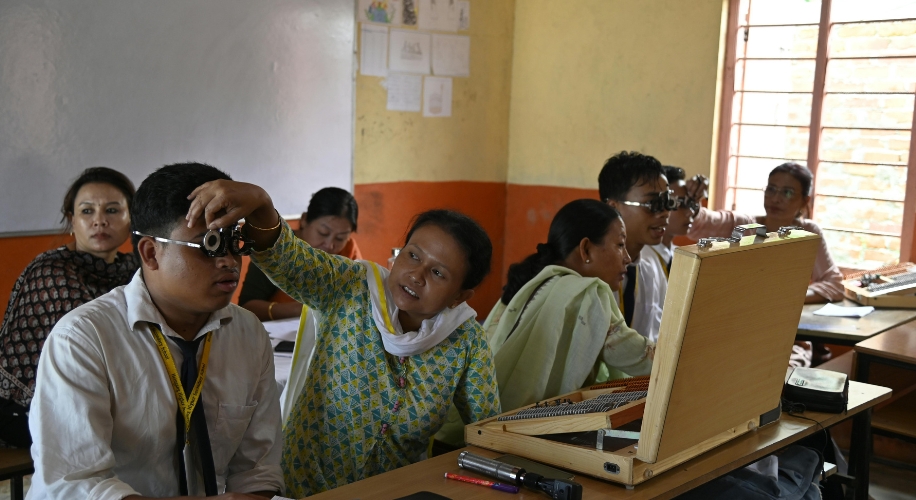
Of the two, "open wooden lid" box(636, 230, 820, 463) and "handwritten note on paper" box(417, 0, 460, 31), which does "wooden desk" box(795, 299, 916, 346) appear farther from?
"handwritten note on paper" box(417, 0, 460, 31)

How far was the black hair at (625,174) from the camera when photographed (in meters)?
3.31

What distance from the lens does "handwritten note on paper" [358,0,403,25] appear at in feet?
17.4

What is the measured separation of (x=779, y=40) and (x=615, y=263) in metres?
3.15

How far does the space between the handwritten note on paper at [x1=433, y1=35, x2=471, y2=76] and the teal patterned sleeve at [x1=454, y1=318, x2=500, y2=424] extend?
391 centimetres

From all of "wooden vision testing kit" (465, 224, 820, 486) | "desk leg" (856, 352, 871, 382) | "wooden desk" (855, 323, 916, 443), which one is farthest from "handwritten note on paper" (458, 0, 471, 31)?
"wooden vision testing kit" (465, 224, 820, 486)

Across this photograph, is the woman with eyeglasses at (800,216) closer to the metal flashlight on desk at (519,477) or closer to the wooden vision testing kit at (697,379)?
the wooden vision testing kit at (697,379)

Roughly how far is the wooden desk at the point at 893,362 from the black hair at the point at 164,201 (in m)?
2.76

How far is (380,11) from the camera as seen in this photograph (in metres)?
5.39

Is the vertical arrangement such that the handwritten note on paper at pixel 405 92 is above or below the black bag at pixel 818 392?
above

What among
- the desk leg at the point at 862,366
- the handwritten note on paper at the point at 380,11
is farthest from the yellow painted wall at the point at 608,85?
the desk leg at the point at 862,366

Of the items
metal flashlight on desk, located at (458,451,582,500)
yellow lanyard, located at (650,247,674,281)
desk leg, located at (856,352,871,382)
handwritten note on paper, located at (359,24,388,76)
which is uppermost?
handwritten note on paper, located at (359,24,388,76)

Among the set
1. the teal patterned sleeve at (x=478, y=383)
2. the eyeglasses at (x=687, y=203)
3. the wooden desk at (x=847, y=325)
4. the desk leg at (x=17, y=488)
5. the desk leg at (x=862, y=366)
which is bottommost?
the desk leg at (x=17, y=488)

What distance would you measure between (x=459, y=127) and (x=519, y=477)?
451 centimetres

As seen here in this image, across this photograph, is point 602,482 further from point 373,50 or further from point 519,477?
point 373,50
